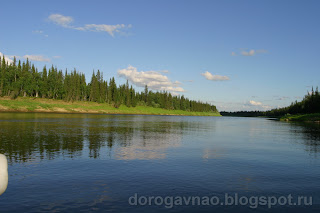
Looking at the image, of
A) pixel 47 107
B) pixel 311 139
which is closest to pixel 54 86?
pixel 47 107

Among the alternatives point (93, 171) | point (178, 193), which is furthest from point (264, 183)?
point (93, 171)

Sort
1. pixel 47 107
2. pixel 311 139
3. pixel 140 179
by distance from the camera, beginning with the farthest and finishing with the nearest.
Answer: pixel 47 107 → pixel 311 139 → pixel 140 179

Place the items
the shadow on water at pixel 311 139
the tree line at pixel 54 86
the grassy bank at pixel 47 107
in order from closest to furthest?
the shadow on water at pixel 311 139, the grassy bank at pixel 47 107, the tree line at pixel 54 86

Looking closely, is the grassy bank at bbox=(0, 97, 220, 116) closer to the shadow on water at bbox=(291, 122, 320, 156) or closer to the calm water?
the calm water

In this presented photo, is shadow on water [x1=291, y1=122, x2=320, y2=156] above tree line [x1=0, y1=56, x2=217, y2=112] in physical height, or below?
below

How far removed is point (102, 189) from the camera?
11289 millimetres

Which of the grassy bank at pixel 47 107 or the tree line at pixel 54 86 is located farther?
the tree line at pixel 54 86

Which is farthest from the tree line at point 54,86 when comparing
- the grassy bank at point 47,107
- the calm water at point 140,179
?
the calm water at point 140,179

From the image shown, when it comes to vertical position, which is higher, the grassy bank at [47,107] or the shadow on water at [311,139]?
the grassy bank at [47,107]

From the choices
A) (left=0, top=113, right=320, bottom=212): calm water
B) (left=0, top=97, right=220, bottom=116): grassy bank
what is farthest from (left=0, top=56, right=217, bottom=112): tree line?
(left=0, top=113, right=320, bottom=212): calm water

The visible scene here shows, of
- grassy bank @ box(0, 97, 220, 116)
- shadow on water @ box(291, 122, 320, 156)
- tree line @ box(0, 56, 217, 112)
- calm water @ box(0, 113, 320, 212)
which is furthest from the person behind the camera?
tree line @ box(0, 56, 217, 112)

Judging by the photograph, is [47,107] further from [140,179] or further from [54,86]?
[140,179]

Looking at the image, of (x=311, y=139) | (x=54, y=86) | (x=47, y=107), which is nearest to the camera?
(x=311, y=139)

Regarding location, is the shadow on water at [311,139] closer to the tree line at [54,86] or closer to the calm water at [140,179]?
the calm water at [140,179]
